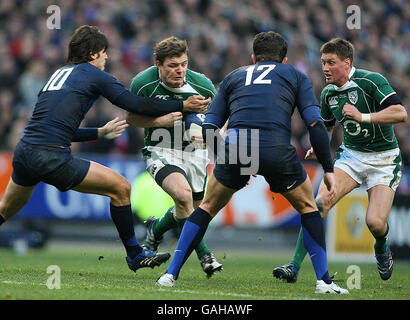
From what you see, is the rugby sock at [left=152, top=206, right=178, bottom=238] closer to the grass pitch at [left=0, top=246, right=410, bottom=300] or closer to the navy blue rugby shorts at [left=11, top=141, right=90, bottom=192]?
the grass pitch at [left=0, top=246, right=410, bottom=300]

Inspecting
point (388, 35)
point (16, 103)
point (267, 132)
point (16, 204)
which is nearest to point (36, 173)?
point (16, 204)

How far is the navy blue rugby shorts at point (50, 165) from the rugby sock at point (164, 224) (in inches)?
67.2

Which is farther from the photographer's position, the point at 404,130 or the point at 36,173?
the point at 404,130

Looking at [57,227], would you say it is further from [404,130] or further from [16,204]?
[404,130]

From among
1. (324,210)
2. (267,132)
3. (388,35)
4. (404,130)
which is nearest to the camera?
(267,132)

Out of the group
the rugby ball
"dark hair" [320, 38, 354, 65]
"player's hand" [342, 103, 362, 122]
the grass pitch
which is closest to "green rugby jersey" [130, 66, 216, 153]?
the rugby ball

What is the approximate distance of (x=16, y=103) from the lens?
48.8ft

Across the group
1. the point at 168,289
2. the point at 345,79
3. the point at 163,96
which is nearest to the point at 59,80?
the point at 163,96

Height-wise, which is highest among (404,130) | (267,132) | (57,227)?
(267,132)

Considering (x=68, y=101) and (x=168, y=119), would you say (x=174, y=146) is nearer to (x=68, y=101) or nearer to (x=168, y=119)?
(x=168, y=119)

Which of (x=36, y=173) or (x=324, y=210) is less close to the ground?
(x=36, y=173)

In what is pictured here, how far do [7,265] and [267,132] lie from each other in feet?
13.2

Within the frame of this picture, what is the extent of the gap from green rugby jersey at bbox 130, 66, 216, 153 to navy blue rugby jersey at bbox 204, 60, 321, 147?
150 cm

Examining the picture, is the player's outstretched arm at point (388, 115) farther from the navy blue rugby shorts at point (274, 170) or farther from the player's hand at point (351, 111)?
the navy blue rugby shorts at point (274, 170)
